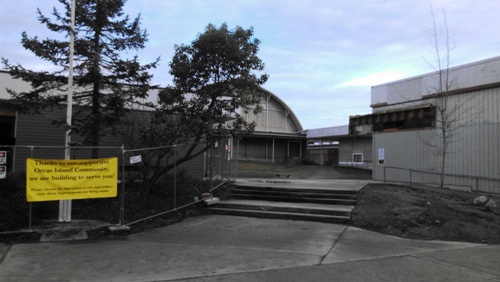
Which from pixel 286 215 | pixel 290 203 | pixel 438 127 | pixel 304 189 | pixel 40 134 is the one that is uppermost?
pixel 438 127

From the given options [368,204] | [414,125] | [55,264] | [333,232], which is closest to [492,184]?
[414,125]

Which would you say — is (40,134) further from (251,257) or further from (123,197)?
(251,257)

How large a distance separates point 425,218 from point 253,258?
5.81 metres

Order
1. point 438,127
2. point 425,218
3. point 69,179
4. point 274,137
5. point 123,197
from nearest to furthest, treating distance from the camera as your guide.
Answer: point 69,179
point 123,197
point 425,218
point 438,127
point 274,137

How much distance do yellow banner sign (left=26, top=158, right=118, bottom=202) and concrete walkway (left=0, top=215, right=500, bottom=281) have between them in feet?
3.87

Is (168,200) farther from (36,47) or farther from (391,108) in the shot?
(391,108)

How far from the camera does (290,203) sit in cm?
1232

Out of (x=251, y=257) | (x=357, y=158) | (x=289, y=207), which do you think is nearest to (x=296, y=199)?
(x=289, y=207)

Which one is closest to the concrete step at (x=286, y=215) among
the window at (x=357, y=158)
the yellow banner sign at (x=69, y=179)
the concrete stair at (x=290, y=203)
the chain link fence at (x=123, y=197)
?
the concrete stair at (x=290, y=203)

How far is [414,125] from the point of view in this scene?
21422mm

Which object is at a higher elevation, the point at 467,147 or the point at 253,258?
the point at 467,147

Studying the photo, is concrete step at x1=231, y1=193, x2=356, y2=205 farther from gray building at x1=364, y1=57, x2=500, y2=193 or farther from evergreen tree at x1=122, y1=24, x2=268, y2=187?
gray building at x1=364, y1=57, x2=500, y2=193

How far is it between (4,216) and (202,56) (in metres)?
7.09

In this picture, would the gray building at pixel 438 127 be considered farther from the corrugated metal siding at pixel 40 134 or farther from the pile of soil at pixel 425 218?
the corrugated metal siding at pixel 40 134
